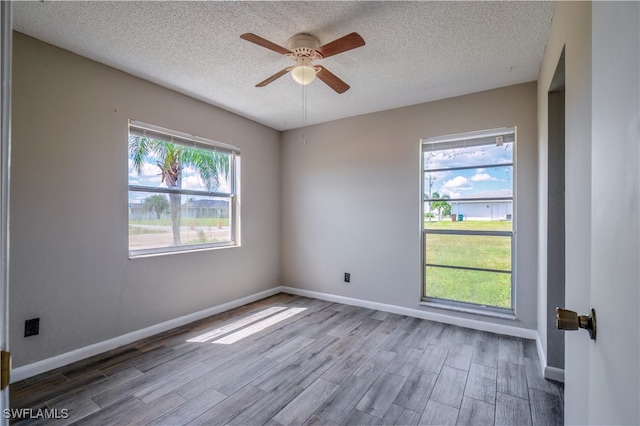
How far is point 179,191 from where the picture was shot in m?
3.25

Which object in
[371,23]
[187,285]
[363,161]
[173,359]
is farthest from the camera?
[363,161]

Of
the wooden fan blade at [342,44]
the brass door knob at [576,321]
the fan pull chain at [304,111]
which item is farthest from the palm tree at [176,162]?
the brass door knob at [576,321]

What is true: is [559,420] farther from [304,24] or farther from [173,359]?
[304,24]

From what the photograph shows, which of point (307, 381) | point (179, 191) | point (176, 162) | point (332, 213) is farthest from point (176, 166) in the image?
point (307, 381)

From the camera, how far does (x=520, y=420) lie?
5.79 feet

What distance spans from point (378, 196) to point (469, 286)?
59.1 inches

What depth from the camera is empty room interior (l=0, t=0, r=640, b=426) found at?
1.20 meters

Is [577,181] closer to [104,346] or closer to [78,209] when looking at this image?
[78,209]

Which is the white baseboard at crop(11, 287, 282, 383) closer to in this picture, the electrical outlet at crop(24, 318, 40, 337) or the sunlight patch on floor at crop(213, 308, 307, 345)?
the electrical outlet at crop(24, 318, 40, 337)

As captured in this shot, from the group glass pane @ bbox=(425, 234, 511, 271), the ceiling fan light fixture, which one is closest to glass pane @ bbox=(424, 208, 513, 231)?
glass pane @ bbox=(425, 234, 511, 271)

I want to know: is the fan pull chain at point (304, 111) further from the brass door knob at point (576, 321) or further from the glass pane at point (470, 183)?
the brass door knob at point (576, 321)

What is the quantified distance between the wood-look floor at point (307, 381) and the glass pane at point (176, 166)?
1623 millimetres

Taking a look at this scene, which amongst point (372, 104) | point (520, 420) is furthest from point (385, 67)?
point (520, 420)

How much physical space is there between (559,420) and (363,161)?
9.93 ft
